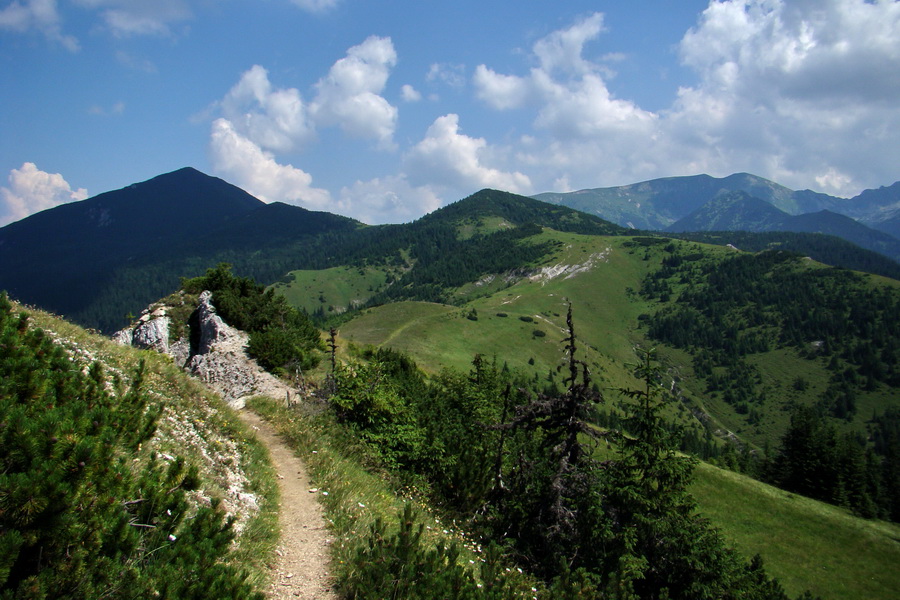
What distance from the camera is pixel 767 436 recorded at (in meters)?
159

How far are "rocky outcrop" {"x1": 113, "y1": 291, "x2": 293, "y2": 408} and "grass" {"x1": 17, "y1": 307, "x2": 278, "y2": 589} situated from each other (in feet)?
18.3

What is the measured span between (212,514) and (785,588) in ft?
182

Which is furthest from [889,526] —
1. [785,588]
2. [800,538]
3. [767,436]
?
[767,436]

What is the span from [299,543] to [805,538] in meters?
60.6

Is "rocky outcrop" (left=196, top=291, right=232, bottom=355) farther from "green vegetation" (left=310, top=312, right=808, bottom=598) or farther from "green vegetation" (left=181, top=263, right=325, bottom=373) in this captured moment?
"green vegetation" (left=310, top=312, right=808, bottom=598)

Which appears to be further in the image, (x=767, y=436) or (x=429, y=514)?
(x=767, y=436)

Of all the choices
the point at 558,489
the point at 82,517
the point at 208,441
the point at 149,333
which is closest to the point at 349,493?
the point at 208,441

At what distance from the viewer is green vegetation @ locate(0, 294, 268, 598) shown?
138 inches

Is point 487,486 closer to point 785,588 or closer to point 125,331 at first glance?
point 125,331

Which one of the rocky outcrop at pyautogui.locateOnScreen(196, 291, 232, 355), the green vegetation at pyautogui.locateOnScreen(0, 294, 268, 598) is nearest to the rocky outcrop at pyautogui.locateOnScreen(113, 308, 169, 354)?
the rocky outcrop at pyautogui.locateOnScreen(196, 291, 232, 355)

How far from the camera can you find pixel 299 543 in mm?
8195

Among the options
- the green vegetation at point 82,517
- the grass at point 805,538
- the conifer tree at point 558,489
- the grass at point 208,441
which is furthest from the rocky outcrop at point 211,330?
the grass at point 805,538

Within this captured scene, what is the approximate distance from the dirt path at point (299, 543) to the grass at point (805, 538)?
42.8 m

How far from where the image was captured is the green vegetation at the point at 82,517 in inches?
138
